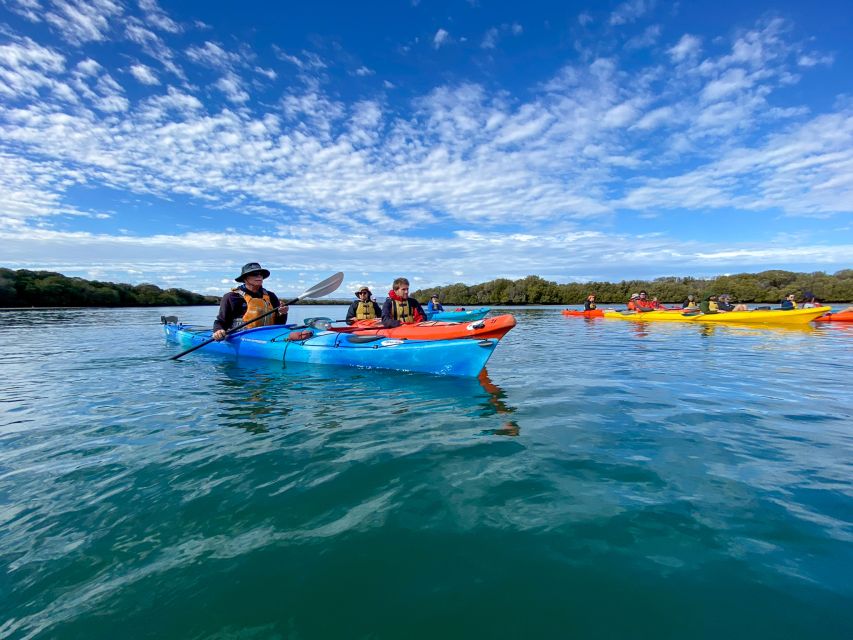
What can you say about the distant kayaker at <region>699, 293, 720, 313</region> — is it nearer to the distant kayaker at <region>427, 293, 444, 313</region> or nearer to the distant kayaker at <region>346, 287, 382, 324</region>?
the distant kayaker at <region>427, 293, 444, 313</region>

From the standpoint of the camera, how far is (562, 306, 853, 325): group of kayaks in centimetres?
1661

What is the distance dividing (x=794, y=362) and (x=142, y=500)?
12041 mm

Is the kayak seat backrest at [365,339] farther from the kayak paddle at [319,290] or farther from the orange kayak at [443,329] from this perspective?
the kayak paddle at [319,290]

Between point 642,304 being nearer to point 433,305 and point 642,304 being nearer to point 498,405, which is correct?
point 433,305

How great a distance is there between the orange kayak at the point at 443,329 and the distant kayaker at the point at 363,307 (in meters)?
0.98

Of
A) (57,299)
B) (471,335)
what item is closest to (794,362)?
(471,335)

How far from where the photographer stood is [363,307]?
11.3 m

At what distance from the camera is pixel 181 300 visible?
78000mm

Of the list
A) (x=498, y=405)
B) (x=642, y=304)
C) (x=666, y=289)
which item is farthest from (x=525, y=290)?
(x=498, y=405)

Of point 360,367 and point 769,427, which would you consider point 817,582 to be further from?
point 360,367

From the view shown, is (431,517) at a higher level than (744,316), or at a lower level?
lower

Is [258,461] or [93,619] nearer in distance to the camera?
[93,619]

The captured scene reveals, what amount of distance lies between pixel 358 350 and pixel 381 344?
533mm

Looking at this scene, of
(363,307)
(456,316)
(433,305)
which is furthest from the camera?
(433,305)
